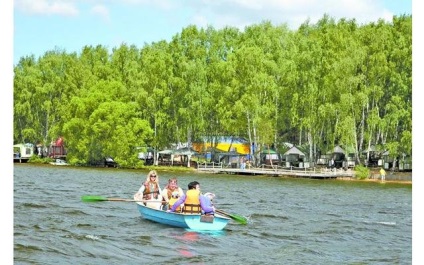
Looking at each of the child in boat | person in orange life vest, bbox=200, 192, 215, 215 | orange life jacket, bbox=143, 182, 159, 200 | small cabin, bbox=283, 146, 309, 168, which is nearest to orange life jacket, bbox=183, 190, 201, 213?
person in orange life vest, bbox=200, 192, 215, 215

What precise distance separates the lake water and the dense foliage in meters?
9.65

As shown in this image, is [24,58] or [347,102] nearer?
[347,102]

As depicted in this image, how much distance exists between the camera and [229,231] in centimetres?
1268

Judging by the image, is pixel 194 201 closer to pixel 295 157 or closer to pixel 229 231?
pixel 229 231

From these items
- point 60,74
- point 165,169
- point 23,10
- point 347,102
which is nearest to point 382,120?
point 347,102

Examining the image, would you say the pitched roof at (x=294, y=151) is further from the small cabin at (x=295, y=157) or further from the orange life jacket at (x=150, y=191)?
the orange life jacket at (x=150, y=191)

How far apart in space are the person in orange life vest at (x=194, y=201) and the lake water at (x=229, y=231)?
37cm

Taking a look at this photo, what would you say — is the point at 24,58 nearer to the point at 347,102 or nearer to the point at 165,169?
the point at 165,169

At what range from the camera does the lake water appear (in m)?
10.2

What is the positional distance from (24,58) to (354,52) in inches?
664

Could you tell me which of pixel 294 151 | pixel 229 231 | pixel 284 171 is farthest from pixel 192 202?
pixel 294 151

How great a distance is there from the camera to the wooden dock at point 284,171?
101ft

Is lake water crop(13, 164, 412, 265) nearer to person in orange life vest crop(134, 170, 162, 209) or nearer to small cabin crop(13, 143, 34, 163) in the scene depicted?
person in orange life vest crop(134, 170, 162, 209)

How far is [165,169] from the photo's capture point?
33.3 metres
